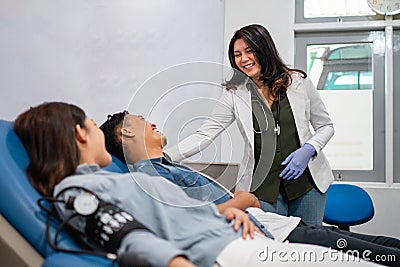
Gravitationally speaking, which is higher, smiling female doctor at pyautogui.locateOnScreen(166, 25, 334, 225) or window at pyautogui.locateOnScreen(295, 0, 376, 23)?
window at pyautogui.locateOnScreen(295, 0, 376, 23)

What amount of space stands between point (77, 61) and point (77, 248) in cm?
193

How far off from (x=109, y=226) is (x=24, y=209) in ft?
0.74

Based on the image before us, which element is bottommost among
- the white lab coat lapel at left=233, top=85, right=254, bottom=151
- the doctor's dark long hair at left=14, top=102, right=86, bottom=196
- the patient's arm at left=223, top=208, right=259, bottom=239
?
the patient's arm at left=223, top=208, right=259, bottom=239

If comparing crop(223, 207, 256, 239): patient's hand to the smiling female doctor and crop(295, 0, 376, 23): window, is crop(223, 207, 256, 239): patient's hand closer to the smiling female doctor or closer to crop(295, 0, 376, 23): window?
the smiling female doctor

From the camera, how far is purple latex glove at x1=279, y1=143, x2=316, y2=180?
1878 millimetres

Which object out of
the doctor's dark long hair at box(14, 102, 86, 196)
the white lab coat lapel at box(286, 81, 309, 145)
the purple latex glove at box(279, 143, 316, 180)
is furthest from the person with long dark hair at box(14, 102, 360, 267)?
the white lab coat lapel at box(286, 81, 309, 145)

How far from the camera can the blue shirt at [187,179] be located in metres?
1.65

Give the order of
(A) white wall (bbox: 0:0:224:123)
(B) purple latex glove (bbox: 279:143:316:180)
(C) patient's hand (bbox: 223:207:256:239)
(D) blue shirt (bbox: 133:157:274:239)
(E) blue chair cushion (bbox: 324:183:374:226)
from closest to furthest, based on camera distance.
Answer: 1. (C) patient's hand (bbox: 223:207:256:239)
2. (D) blue shirt (bbox: 133:157:274:239)
3. (B) purple latex glove (bbox: 279:143:316:180)
4. (E) blue chair cushion (bbox: 324:183:374:226)
5. (A) white wall (bbox: 0:0:224:123)

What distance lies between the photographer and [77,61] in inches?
112

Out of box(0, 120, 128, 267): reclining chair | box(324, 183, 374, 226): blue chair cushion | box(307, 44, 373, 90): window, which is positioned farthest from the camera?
box(307, 44, 373, 90): window

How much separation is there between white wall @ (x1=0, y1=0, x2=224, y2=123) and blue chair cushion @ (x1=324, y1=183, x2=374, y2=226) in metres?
1.09

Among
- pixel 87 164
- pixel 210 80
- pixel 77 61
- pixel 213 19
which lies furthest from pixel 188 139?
pixel 213 19

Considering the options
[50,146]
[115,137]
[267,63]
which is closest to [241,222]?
[50,146]

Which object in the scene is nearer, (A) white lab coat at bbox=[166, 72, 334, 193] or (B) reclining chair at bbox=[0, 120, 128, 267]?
(B) reclining chair at bbox=[0, 120, 128, 267]
